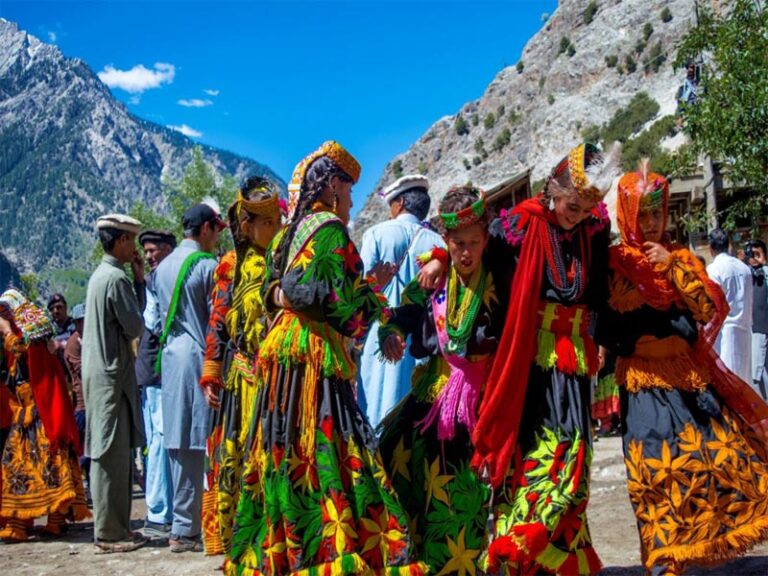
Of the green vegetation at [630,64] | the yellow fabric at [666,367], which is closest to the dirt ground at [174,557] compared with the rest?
the yellow fabric at [666,367]

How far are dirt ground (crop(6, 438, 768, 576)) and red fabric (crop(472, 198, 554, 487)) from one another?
1.37 meters

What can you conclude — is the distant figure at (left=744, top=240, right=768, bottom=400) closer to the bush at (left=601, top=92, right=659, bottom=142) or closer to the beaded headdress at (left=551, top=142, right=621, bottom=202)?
the beaded headdress at (left=551, top=142, right=621, bottom=202)

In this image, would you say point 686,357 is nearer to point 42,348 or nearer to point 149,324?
point 149,324

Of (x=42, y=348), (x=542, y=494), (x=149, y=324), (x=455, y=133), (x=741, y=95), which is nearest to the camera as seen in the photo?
(x=542, y=494)

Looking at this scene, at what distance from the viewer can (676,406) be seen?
4.46 m

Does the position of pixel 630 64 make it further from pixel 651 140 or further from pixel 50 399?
pixel 50 399

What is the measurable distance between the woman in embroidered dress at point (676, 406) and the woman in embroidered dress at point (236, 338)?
193 cm

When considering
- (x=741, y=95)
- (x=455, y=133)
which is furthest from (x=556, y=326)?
(x=455, y=133)

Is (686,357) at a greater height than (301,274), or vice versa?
(301,274)

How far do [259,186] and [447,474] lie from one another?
2.05 m

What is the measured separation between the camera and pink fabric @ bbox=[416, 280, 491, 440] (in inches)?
169

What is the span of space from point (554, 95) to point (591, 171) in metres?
120

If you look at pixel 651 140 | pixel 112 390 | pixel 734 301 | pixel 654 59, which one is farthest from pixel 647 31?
pixel 112 390

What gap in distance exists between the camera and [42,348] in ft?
25.9
